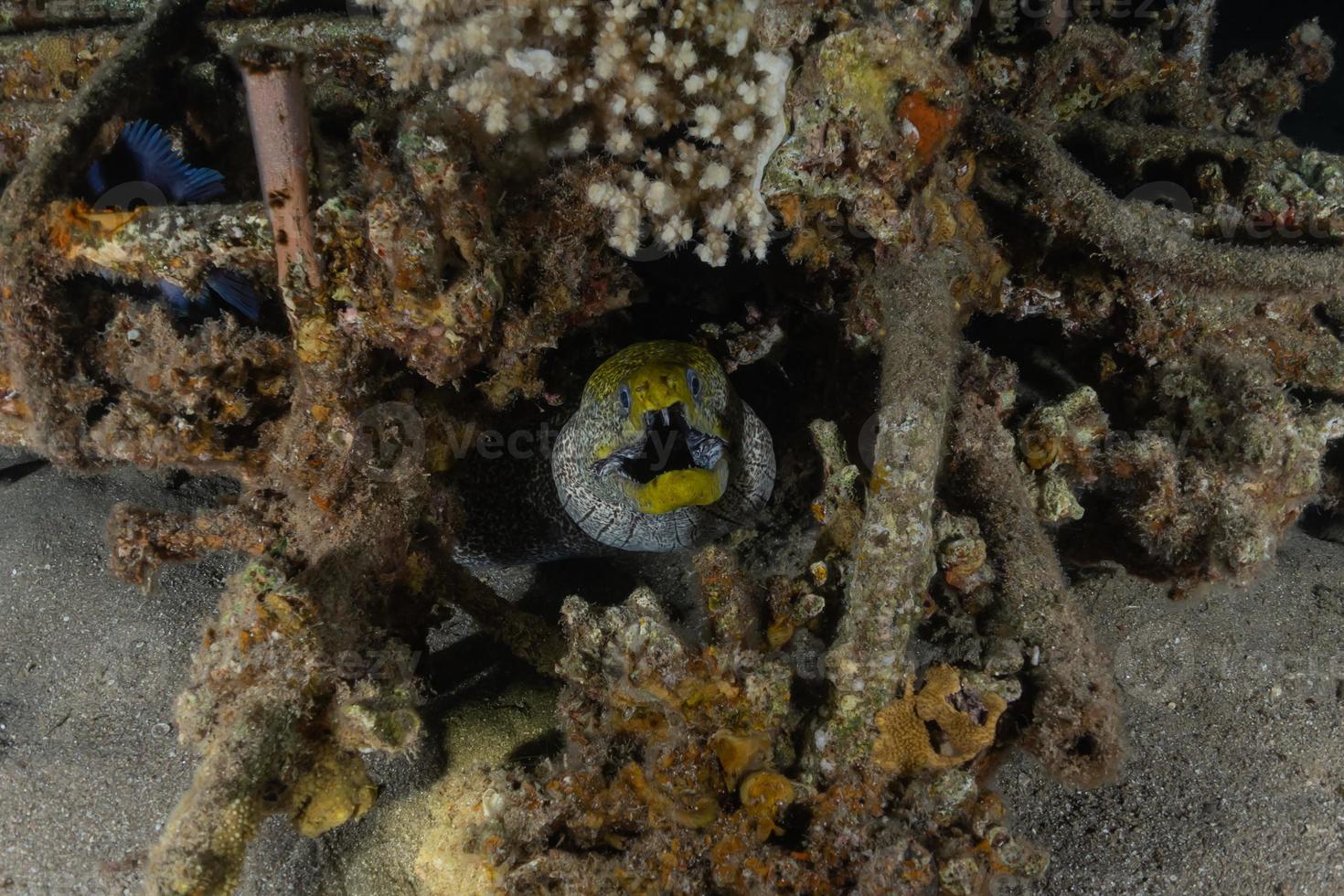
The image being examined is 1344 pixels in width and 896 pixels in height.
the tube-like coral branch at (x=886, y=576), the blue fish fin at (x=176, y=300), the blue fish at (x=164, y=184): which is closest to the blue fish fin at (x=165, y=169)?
the blue fish at (x=164, y=184)

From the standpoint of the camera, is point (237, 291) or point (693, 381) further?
point (693, 381)

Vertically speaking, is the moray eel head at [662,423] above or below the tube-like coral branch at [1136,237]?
below

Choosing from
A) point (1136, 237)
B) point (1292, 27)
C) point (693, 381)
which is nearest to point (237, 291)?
point (693, 381)

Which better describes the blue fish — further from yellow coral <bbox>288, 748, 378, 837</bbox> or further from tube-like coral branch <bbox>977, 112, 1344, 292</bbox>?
tube-like coral branch <bbox>977, 112, 1344, 292</bbox>

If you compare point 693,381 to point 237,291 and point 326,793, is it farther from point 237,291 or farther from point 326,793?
point 326,793

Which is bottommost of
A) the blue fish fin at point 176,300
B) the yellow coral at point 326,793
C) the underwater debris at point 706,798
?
the yellow coral at point 326,793

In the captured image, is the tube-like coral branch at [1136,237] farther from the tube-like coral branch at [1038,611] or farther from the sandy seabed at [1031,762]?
the sandy seabed at [1031,762]
